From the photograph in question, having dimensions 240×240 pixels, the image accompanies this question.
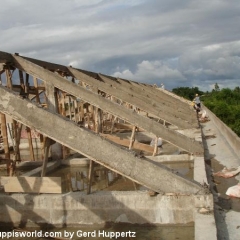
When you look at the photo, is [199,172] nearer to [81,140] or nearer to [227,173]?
[227,173]

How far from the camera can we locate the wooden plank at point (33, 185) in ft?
18.8

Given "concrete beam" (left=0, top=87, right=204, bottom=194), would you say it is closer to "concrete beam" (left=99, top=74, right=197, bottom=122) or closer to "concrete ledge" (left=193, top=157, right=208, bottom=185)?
"concrete ledge" (left=193, top=157, right=208, bottom=185)

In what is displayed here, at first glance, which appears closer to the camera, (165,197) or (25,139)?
(165,197)

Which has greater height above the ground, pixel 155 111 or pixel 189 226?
pixel 155 111

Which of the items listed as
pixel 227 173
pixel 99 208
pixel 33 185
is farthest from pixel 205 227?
pixel 227 173

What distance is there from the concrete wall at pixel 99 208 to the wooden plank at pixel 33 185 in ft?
0.32

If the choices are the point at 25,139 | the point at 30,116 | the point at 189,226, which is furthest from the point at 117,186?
the point at 25,139

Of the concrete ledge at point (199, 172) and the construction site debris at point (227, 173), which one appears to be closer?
the concrete ledge at point (199, 172)

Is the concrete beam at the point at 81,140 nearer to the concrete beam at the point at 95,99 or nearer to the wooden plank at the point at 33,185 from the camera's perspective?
the wooden plank at the point at 33,185

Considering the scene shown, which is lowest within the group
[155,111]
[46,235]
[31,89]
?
[46,235]

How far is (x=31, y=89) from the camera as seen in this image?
9.61 m

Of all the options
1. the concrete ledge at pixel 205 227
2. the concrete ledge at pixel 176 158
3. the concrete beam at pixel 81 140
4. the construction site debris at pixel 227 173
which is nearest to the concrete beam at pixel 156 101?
the concrete ledge at pixel 176 158

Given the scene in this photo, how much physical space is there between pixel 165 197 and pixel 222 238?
0.99m

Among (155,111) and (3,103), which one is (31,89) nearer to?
(155,111)
